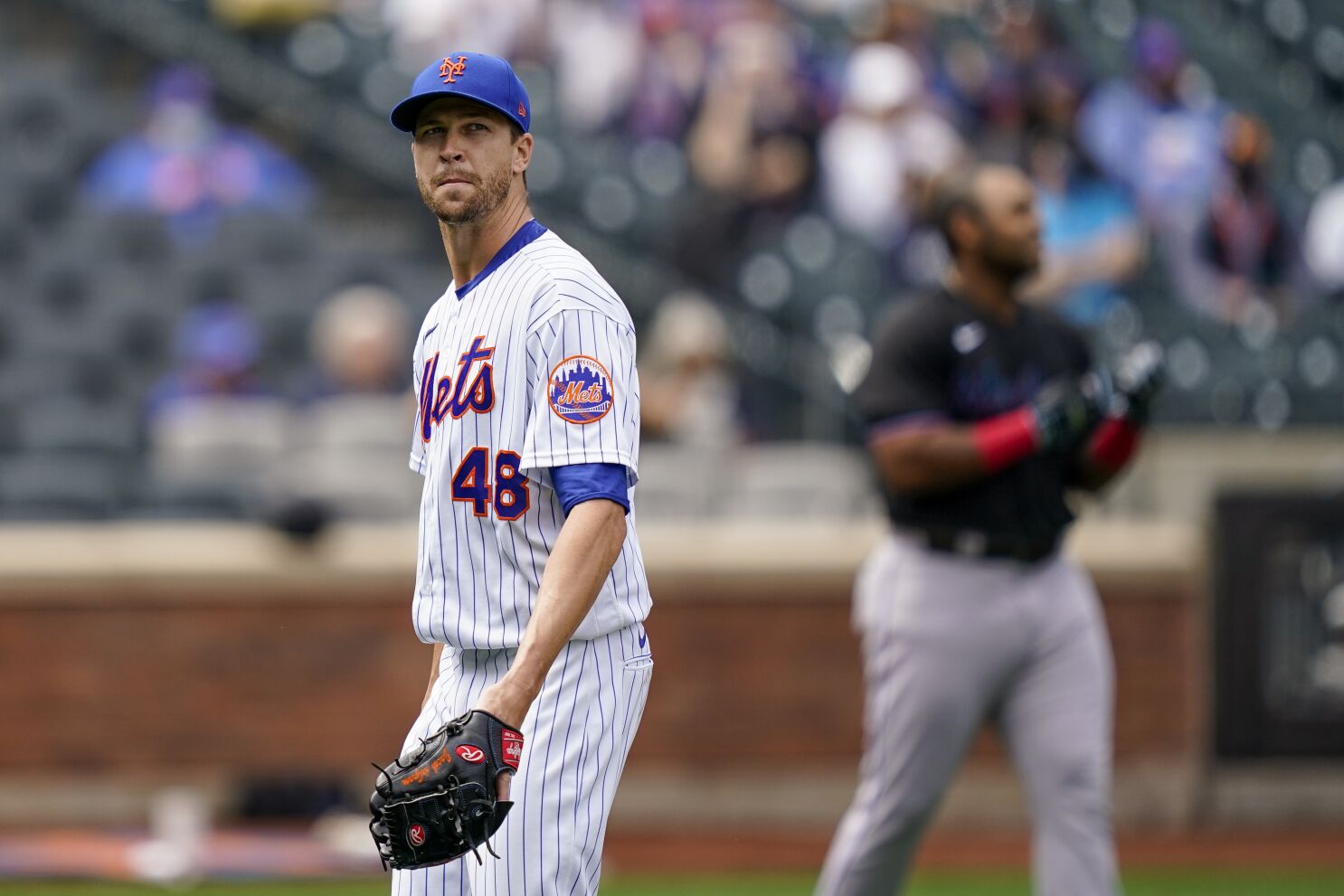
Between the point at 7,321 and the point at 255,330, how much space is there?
1.28 m

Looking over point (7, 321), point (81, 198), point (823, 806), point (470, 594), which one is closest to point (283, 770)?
point (823, 806)

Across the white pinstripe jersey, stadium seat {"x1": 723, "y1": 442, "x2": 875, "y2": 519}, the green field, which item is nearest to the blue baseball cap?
the white pinstripe jersey

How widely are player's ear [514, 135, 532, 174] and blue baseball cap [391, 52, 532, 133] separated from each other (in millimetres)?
37

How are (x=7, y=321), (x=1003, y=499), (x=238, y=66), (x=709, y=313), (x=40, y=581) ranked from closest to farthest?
(x=1003, y=499), (x=40, y=581), (x=709, y=313), (x=7, y=321), (x=238, y=66)

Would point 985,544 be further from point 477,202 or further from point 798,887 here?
point 798,887

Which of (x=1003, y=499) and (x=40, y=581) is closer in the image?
(x=1003, y=499)

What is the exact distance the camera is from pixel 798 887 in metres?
7.55

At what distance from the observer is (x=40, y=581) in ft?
29.4

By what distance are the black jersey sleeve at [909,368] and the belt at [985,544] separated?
1.03ft

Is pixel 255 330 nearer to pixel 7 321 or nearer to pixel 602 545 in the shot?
pixel 7 321

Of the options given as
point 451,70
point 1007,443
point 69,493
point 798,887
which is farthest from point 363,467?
point 451,70

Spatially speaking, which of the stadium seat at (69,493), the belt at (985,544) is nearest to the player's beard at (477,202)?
the belt at (985,544)

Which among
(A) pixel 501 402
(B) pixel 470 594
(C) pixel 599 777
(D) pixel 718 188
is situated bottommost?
(C) pixel 599 777

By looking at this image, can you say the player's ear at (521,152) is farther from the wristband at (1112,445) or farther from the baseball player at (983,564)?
the wristband at (1112,445)
